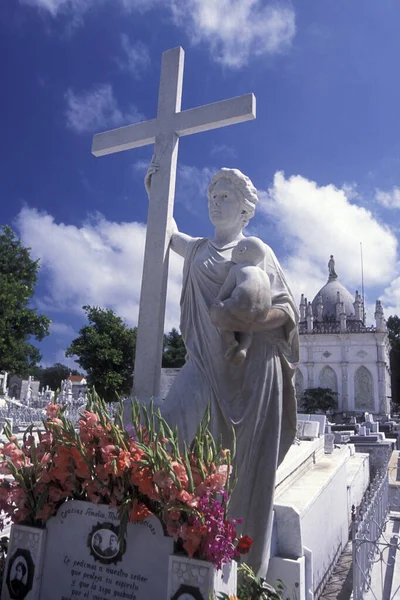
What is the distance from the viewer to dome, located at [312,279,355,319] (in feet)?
158

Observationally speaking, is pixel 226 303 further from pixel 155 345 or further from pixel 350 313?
pixel 350 313

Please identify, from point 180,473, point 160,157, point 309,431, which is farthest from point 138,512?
point 309,431

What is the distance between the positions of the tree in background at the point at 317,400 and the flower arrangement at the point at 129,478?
3847 cm

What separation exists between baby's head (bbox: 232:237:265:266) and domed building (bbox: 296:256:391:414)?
3955cm

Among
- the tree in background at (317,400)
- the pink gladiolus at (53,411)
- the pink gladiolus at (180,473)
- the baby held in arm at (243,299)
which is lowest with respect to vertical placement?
the pink gladiolus at (180,473)

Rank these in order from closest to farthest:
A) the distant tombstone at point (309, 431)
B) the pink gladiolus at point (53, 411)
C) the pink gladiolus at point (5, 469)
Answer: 1. the pink gladiolus at point (5, 469)
2. the pink gladiolus at point (53, 411)
3. the distant tombstone at point (309, 431)

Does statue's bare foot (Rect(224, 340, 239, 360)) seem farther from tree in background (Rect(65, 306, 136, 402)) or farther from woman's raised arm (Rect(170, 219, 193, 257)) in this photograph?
tree in background (Rect(65, 306, 136, 402))

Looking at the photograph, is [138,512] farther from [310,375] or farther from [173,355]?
[310,375]

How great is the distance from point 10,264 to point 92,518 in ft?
83.8

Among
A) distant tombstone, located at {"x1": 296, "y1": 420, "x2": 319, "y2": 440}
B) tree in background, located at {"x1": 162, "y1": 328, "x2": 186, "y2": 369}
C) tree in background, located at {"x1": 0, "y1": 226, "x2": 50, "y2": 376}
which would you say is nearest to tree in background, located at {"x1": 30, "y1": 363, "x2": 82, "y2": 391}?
tree in background, located at {"x1": 162, "y1": 328, "x2": 186, "y2": 369}

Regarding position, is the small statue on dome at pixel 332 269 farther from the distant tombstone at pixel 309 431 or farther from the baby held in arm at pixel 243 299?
the baby held in arm at pixel 243 299

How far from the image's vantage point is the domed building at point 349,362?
40.1m

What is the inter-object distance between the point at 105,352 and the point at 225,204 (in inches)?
1021

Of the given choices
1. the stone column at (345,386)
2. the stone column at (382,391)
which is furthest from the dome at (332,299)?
the stone column at (382,391)
